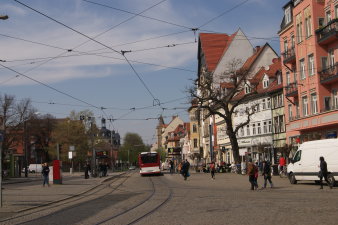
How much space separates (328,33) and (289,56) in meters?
9.77

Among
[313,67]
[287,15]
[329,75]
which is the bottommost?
[329,75]

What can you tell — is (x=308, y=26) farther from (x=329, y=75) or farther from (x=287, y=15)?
(x=287, y=15)

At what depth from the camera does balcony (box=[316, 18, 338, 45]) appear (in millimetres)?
38125

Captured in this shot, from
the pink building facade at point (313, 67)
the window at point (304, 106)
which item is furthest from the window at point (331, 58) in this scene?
the window at point (304, 106)

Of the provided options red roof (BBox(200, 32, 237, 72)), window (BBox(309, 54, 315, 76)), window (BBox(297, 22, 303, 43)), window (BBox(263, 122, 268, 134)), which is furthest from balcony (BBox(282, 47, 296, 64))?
red roof (BBox(200, 32, 237, 72))

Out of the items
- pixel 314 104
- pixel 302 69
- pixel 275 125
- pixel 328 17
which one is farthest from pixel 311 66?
pixel 275 125

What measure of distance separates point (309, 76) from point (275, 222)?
33.0m

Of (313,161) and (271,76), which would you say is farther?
(271,76)

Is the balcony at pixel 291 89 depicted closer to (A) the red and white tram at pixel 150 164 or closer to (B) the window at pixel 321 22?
(B) the window at pixel 321 22

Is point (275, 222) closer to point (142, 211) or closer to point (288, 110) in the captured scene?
point (142, 211)

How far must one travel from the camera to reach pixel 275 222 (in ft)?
41.2

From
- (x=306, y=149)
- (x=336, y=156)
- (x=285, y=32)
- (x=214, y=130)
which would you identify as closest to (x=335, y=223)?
(x=336, y=156)

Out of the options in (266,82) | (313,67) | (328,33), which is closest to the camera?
(328,33)

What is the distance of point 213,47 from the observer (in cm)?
9200
